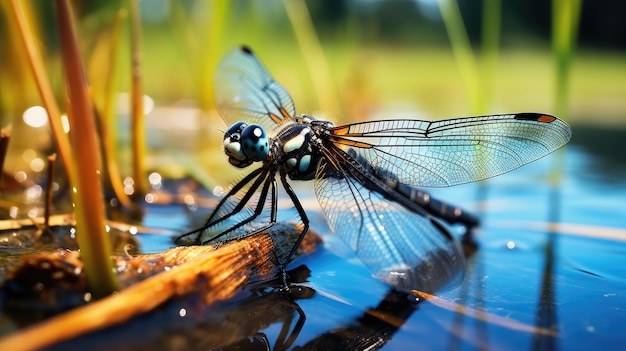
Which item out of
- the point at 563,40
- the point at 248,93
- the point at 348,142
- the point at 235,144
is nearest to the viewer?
the point at 235,144

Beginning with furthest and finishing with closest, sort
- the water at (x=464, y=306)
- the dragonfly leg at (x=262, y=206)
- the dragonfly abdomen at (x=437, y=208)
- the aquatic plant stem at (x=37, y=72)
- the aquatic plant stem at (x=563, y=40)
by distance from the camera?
the aquatic plant stem at (x=563, y=40)
the dragonfly abdomen at (x=437, y=208)
the dragonfly leg at (x=262, y=206)
the aquatic plant stem at (x=37, y=72)
the water at (x=464, y=306)

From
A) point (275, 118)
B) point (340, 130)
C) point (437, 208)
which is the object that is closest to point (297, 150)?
point (340, 130)

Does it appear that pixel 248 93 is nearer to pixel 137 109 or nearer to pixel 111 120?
pixel 137 109

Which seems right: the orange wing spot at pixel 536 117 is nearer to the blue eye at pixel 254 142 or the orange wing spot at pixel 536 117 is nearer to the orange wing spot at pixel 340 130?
the orange wing spot at pixel 340 130

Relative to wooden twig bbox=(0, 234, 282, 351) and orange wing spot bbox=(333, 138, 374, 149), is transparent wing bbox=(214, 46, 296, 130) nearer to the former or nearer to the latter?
orange wing spot bbox=(333, 138, 374, 149)

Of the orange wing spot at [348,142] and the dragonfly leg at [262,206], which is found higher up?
the orange wing spot at [348,142]

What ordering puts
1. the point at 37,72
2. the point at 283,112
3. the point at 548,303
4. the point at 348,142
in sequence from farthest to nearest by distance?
the point at 283,112 < the point at 348,142 < the point at 548,303 < the point at 37,72

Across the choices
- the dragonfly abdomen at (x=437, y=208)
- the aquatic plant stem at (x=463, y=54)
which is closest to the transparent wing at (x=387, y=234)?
the dragonfly abdomen at (x=437, y=208)
